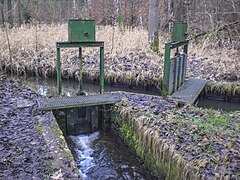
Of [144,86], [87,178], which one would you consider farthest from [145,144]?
[144,86]

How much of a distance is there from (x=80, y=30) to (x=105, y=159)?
8.04 ft

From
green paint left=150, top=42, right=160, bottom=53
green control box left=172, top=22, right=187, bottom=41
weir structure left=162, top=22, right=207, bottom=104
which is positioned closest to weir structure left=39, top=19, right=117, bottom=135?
weir structure left=162, top=22, right=207, bottom=104

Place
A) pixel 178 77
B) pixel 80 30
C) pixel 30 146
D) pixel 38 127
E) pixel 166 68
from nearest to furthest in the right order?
pixel 30 146 → pixel 38 127 → pixel 80 30 → pixel 166 68 → pixel 178 77

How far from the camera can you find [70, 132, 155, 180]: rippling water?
13.8 feet

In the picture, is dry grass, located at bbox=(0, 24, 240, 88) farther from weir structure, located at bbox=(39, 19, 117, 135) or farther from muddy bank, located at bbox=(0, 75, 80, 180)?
muddy bank, located at bbox=(0, 75, 80, 180)

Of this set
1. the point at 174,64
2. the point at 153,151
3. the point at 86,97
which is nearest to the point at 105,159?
the point at 153,151

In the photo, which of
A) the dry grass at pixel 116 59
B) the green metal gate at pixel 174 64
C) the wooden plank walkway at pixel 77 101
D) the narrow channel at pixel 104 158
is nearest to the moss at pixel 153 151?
the narrow channel at pixel 104 158

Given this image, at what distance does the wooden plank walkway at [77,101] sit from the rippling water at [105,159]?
642mm

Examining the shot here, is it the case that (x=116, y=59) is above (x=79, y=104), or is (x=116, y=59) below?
above

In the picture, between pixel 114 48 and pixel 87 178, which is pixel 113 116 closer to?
pixel 87 178

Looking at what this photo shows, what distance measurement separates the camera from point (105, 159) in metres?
4.62

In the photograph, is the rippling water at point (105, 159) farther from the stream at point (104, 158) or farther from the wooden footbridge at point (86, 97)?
the wooden footbridge at point (86, 97)

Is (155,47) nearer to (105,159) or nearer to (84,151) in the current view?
(84,151)

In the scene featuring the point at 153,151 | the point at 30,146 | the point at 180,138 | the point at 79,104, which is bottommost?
the point at 153,151
